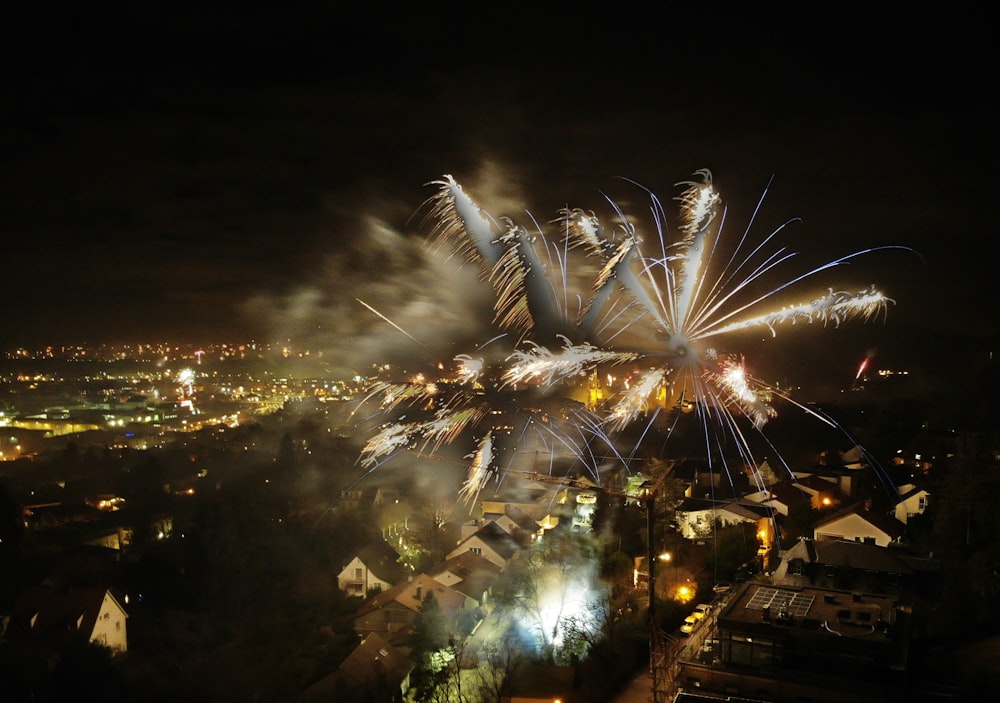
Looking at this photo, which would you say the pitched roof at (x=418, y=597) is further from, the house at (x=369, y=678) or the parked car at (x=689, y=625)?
the parked car at (x=689, y=625)

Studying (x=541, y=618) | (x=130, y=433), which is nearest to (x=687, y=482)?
(x=541, y=618)

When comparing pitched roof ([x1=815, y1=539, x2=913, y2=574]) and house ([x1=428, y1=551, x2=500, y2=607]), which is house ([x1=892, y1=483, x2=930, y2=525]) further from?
house ([x1=428, y1=551, x2=500, y2=607])

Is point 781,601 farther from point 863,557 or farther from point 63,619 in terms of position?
point 63,619

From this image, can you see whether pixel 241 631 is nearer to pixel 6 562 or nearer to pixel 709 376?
pixel 6 562

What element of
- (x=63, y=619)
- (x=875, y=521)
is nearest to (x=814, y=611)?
(x=875, y=521)

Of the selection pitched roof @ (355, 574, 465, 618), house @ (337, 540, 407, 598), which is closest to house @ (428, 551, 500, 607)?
pitched roof @ (355, 574, 465, 618)
